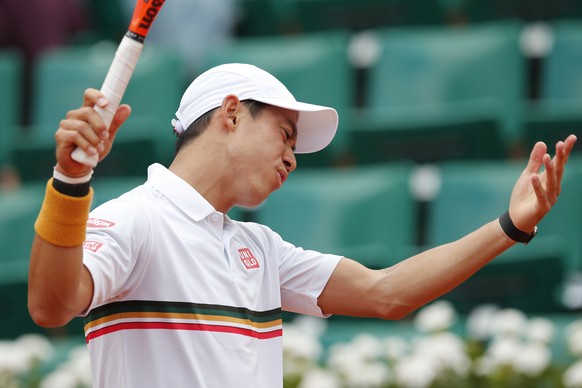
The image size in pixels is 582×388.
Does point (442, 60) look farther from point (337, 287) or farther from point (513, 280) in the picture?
point (337, 287)

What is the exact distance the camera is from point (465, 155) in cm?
625

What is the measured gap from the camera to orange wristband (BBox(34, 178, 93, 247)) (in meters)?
2.12

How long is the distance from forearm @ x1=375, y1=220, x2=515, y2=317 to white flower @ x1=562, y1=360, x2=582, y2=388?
4.78ft

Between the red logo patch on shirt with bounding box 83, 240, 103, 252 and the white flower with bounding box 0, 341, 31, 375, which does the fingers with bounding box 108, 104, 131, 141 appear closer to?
the red logo patch on shirt with bounding box 83, 240, 103, 252

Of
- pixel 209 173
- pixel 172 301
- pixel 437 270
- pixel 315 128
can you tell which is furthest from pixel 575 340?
pixel 172 301

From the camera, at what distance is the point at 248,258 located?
104 inches

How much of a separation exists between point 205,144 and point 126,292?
1.28 ft

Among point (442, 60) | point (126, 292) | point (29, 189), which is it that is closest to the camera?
point (126, 292)

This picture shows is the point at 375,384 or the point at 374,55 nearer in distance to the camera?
the point at 375,384

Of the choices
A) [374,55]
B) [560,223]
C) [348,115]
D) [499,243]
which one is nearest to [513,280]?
[560,223]

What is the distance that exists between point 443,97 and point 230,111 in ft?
13.5

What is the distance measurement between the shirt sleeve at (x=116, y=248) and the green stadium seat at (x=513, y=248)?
300 cm

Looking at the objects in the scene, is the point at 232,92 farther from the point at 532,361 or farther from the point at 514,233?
the point at 532,361

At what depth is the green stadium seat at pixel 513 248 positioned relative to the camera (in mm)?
5203
